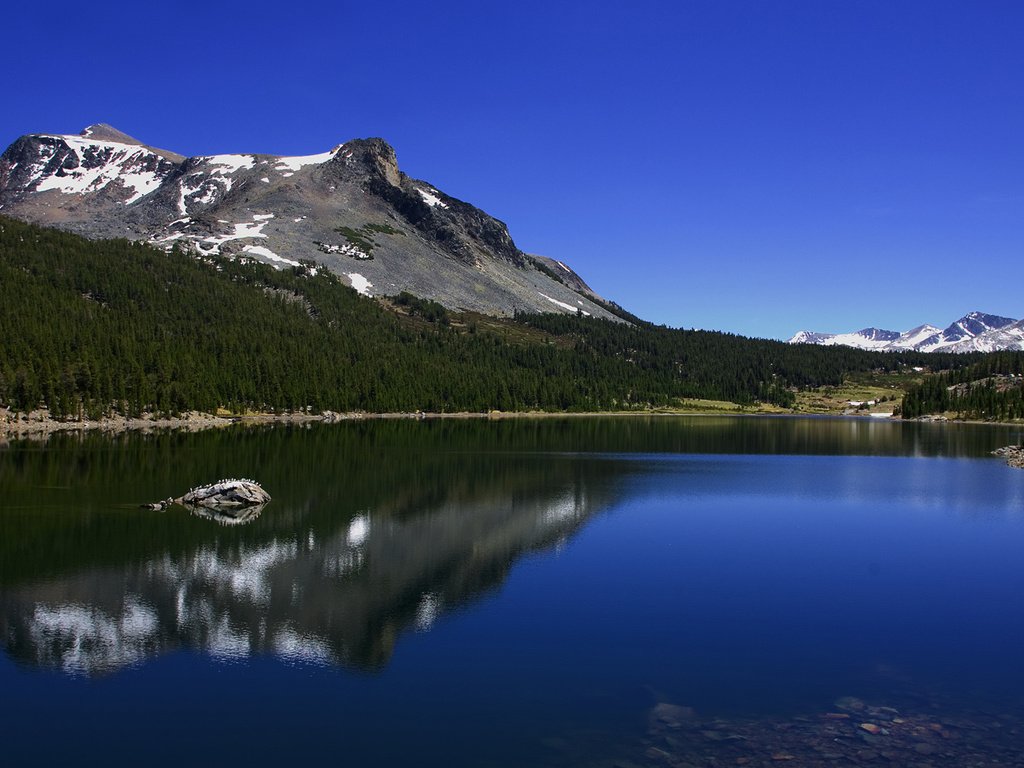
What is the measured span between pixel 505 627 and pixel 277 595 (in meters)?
9.26

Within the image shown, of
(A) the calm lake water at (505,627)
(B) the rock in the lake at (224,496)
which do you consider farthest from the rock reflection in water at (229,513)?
(A) the calm lake water at (505,627)

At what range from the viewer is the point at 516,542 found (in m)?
44.3

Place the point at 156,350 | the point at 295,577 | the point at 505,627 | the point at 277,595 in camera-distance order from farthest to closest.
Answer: the point at 156,350
the point at 295,577
the point at 277,595
the point at 505,627

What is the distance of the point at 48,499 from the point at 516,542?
2955cm

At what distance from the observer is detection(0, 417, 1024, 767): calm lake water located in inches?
790

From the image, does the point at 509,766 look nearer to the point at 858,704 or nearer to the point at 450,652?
the point at 450,652

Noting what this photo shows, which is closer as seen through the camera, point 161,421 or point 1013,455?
point 1013,455

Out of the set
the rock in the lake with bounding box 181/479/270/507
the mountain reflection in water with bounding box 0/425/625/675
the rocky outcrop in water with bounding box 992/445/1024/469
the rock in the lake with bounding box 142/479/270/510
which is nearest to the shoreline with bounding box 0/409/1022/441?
the rock in the lake with bounding box 142/479/270/510

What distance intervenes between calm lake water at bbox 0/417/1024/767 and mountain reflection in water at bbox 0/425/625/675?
0.61ft

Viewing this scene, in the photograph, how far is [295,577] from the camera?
35031 millimetres

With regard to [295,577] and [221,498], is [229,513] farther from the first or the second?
[295,577]

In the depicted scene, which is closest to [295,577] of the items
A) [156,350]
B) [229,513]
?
[229,513]

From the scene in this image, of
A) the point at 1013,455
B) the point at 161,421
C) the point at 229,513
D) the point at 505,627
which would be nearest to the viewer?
the point at 505,627

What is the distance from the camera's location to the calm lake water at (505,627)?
2006 centimetres
